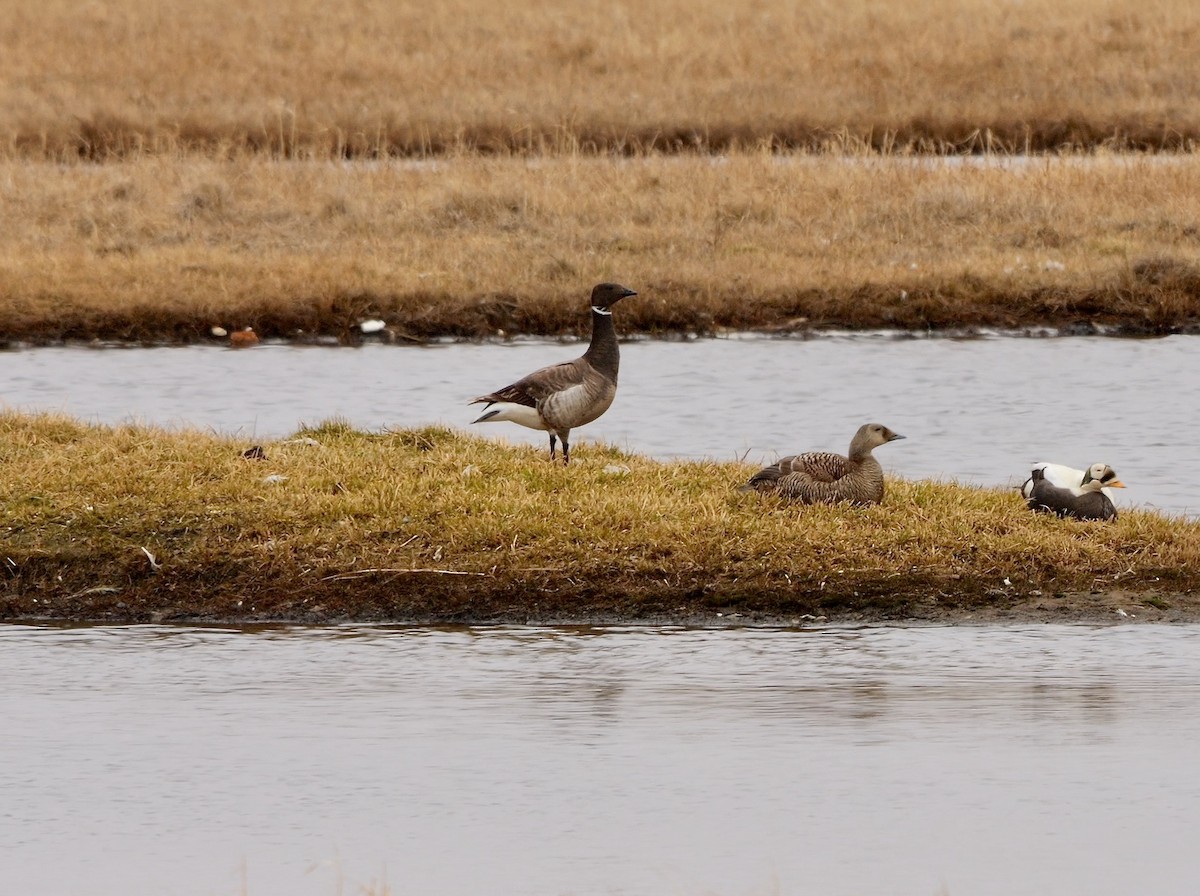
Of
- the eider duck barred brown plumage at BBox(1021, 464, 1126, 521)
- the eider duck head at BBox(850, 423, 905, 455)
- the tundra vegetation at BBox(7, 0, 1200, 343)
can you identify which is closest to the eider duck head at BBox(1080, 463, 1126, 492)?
the eider duck barred brown plumage at BBox(1021, 464, 1126, 521)

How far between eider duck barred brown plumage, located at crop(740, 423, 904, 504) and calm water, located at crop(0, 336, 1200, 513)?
2.10 meters

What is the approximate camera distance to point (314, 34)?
1622 inches

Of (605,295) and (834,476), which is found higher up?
(605,295)

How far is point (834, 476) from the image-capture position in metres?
11.7

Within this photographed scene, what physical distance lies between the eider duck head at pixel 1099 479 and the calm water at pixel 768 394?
1.19m

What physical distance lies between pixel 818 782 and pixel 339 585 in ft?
12.7

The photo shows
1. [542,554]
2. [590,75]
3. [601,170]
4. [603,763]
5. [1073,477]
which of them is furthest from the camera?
[590,75]

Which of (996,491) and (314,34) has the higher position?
(314,34)

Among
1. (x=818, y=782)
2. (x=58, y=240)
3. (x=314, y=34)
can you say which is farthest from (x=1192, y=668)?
(x=314, y=34)

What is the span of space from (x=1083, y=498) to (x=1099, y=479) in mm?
143

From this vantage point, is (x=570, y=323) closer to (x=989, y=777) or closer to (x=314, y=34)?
(x=989, y=777)

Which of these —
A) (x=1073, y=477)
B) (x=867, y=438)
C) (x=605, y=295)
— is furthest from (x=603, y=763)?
(x=605, y=295)

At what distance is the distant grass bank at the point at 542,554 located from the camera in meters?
10.8

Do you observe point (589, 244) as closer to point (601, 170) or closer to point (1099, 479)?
point (601, 170)
